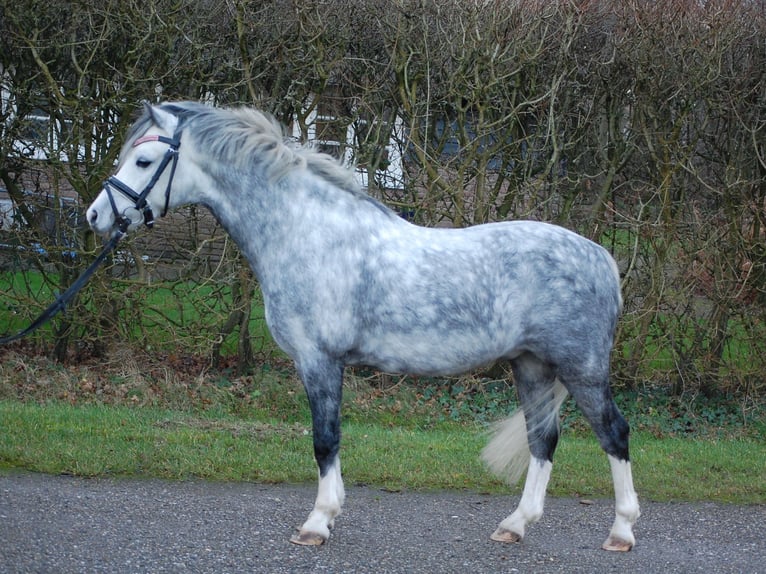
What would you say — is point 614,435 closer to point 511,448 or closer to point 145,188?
point 511,448

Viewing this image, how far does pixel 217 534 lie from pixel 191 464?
4.39ft

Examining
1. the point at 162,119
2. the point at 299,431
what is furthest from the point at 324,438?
the point at 299,431

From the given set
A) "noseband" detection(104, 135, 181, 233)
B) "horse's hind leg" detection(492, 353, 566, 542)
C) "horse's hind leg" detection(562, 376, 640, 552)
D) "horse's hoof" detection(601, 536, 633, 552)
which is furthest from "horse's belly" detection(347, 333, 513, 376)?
"noseband" detection(104, 135, 181, 233)

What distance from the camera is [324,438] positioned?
4.63 m

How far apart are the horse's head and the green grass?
2.10 metres

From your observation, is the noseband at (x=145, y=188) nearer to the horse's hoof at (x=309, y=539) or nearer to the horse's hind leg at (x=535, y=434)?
the horse's hoof at (x=309, y=539)

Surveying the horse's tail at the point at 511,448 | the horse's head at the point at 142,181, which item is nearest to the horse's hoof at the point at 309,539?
the horse's tail at the point at 511,448

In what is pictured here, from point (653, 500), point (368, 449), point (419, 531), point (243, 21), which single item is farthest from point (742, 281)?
point (243, 21)

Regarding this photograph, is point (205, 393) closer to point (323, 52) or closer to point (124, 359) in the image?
point (124, 359)

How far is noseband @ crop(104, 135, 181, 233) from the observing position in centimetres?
450

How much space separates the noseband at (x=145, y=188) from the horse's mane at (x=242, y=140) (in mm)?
109

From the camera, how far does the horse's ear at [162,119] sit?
4.55m

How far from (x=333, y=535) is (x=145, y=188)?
2097 mm

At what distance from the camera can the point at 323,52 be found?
27.1 ft
